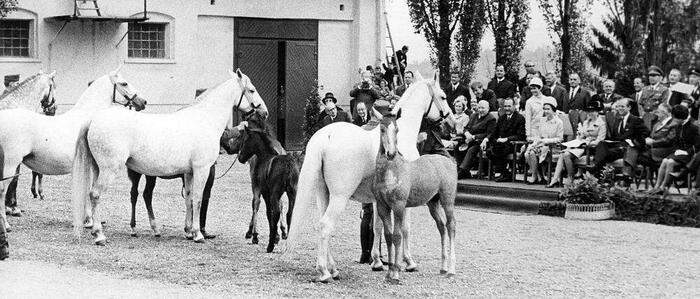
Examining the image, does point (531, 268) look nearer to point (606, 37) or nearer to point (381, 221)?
point (381, 221)

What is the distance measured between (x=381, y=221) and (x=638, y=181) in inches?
287

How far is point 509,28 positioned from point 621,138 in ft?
43.4

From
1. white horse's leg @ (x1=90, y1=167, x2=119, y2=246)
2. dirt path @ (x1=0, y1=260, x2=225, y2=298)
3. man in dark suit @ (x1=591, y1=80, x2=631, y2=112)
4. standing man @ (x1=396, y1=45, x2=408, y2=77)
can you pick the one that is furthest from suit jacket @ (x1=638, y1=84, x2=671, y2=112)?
standing man @ (x1=396, y1=45, x2=408, y2=77)

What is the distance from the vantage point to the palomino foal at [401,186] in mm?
11281

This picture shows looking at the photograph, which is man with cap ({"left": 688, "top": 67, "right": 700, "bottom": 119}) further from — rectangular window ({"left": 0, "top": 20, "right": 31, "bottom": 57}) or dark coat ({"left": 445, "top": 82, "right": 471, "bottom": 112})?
rectangular window ({"left": 0, "top": 20, "right": 31, "bottom": 57})

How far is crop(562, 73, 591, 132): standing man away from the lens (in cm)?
1939

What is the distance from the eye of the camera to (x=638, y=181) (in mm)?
17891

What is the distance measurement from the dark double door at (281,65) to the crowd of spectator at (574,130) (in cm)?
997

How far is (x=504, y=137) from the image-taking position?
63.9 feet

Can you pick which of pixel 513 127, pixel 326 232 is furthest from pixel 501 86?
pixel 326 232

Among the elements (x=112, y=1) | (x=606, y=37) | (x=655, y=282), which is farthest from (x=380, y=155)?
A: (x=606, y=37)

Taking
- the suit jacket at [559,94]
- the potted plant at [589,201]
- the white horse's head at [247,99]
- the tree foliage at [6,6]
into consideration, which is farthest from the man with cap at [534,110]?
the tree foliage at [6,6]

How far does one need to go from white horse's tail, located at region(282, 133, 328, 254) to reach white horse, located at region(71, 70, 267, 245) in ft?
9.71

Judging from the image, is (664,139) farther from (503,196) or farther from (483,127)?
(483,127)
